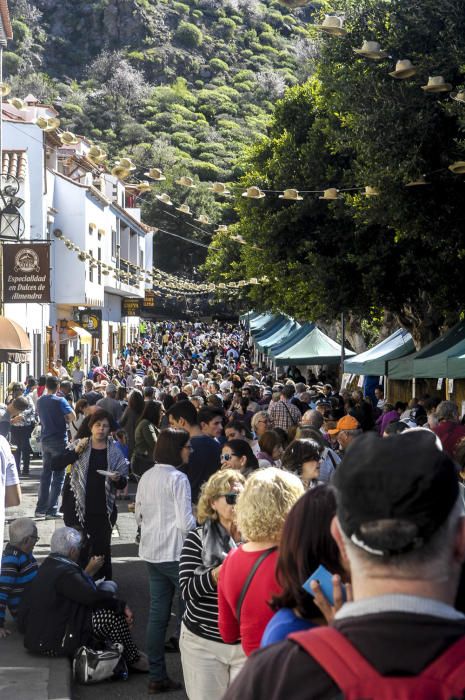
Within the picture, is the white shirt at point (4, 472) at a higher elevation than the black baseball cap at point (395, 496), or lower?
lower

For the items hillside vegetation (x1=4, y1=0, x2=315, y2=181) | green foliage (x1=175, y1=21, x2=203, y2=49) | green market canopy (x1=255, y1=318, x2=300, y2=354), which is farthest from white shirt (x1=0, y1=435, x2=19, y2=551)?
green foliage (x1=175, y1=21, x2=203, y2=49)

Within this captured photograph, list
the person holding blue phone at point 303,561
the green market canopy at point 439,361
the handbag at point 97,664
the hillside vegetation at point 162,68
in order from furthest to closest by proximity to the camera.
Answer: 1. the hillside vegetation at point 162,68
2. the green market canopy at point 439,361
3. the handbag at point 97,664
4. the person holding blue phone at point 303,561

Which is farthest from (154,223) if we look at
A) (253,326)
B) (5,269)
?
(5,269)

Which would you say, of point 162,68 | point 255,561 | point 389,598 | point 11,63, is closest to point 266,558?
point 255,561

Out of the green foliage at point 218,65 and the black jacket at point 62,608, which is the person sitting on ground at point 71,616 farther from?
the green foliage at point 218,65

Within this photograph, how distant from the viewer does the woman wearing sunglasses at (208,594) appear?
195 inches

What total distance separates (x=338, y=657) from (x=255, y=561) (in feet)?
7.22

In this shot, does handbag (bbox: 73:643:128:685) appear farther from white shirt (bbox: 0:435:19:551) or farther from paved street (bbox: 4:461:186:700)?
white shirt (bbox: 0:435:19:551)

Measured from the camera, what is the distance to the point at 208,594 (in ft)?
17.1

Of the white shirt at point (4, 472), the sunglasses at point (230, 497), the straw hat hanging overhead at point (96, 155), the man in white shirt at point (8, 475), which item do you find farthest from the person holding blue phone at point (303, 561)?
the straw hat hanging overhead at point (96, 155)

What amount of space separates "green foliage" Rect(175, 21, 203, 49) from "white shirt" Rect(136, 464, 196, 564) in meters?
153

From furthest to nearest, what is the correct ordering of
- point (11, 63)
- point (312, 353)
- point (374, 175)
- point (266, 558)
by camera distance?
point (11, 63)
point (312, 353)
point (374, 175)
point (266, 558)

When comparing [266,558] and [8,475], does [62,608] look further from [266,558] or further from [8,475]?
[266,558]

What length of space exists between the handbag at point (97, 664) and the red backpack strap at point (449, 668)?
578 cm
